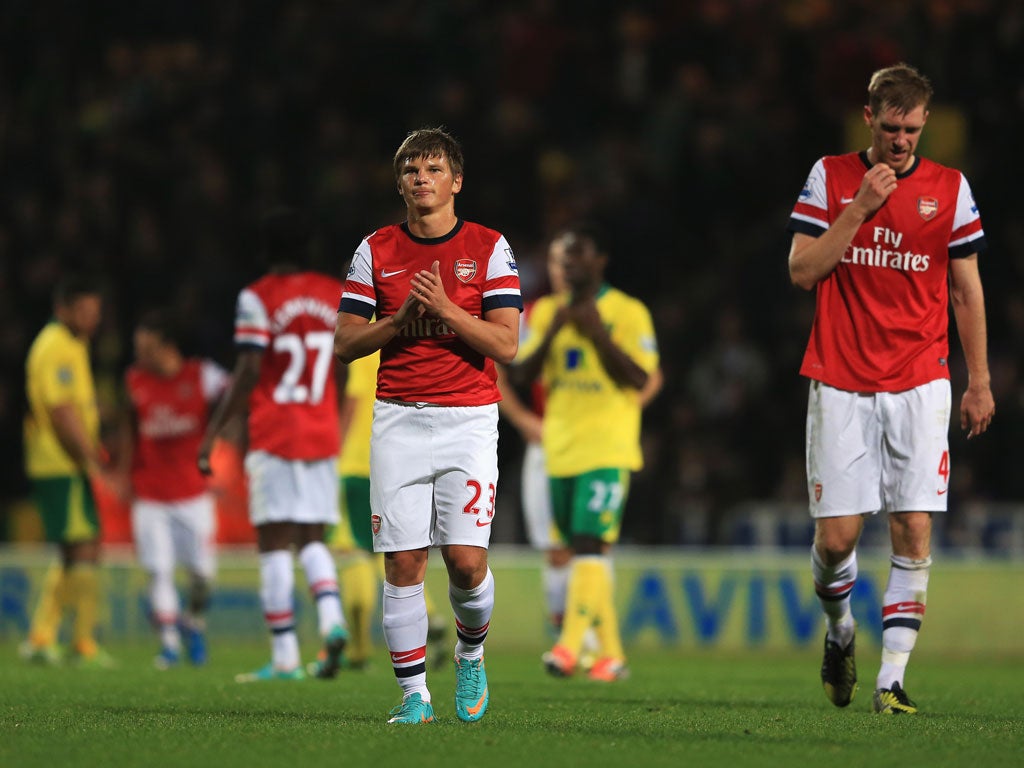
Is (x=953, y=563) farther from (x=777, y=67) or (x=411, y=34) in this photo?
(x=411, y=34)

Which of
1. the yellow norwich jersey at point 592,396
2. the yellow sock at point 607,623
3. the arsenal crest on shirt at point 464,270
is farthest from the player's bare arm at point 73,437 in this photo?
the arsenal crest on shirt at point 464,270

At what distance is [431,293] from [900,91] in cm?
208

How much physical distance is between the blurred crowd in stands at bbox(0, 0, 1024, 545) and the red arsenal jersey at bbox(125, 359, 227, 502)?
3986 millimetres

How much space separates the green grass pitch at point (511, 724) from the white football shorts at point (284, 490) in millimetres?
884

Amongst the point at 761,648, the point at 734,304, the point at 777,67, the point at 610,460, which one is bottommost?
the point at 761,648

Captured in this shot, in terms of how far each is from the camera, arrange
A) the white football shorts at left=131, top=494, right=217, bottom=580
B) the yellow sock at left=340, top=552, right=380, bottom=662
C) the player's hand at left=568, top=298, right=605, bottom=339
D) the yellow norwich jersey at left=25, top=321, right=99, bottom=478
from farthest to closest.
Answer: the white football shorts at left=131, top=494, right=217, bottom=580, the yellow norwich jersey at left=25, top=321, right=99, bottom=478, the yellow sock at left=340, top=552, right=380, bottom=662, the player's hand at left=568, top=298, right=605, bottom=339

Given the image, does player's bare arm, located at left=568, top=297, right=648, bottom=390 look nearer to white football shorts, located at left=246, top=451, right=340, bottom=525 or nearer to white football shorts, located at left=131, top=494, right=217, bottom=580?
white football shorts, located at left=246, top=451, right=340, bottom=525

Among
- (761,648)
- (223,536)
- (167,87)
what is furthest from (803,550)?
(167,87)

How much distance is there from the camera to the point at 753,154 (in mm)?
15656

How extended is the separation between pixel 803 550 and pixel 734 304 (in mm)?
2963

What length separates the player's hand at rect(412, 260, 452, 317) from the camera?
5691 mm

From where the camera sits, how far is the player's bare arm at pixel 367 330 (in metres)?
5.77

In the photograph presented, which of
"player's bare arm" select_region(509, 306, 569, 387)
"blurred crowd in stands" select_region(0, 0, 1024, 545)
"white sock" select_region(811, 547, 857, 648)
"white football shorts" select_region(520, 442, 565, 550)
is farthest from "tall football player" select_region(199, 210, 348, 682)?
"blurred crowd in stands" select_region(0, 0, 1024, 545)

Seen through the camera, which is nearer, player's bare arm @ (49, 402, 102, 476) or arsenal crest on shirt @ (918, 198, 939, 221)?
arsenal crest on shirt @ (918, 198, 939, 221)
